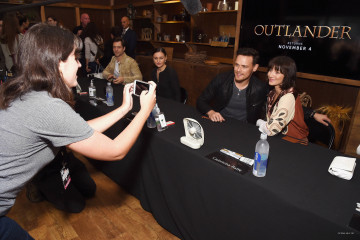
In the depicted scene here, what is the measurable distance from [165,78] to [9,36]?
260 centimetres

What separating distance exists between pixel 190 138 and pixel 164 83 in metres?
1.65

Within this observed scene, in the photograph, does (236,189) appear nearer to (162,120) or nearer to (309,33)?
(162,120)

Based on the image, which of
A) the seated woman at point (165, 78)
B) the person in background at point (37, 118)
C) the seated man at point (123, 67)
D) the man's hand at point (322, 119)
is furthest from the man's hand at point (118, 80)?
the man's hand at point (322, 119)

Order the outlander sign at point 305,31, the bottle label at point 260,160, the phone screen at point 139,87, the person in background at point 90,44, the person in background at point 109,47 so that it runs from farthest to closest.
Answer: the person in background at point 90,44, the person in background at point 109,47, the outlander sign at point 305,31, the phone screen at point 139,87, the bottle label at point 260,160

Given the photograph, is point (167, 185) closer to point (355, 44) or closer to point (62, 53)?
point (62, 53)

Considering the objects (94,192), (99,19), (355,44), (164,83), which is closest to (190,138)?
(94,192)

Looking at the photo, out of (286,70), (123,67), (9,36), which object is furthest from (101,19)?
(286,70)

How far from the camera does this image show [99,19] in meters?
7.12

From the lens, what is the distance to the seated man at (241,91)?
2.22 m

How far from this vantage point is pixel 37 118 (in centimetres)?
90

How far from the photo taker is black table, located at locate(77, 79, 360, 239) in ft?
3.28

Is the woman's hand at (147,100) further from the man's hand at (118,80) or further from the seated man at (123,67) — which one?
the seated man at (123,67)

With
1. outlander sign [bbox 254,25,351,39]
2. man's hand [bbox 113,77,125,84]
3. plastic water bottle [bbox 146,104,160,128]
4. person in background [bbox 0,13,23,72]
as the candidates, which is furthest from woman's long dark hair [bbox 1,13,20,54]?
outlander sign [bbox 254,25,351,39]

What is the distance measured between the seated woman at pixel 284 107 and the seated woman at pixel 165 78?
1208mm
